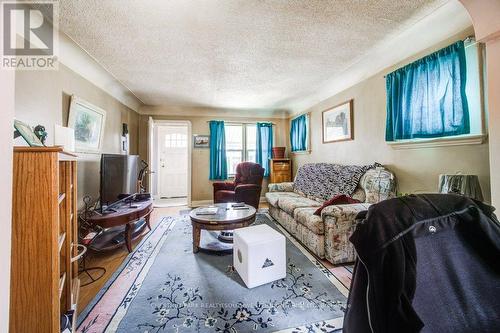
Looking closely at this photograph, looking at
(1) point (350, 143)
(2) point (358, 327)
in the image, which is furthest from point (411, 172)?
(2) point (358, 327)

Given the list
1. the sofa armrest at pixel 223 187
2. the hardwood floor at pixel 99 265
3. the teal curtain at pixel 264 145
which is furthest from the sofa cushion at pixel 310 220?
the teal curtain at pixel 264 145

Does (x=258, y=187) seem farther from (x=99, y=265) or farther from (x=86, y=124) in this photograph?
(x=86, y=124)

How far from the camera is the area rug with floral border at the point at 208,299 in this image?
1.40 m

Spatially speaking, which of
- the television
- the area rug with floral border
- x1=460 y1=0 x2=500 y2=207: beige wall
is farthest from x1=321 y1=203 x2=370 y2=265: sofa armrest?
the television

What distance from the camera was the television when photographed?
247cm

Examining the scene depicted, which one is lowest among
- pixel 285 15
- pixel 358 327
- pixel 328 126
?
pixel 358 327

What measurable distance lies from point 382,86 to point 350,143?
35.7 inches

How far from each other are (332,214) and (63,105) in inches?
125

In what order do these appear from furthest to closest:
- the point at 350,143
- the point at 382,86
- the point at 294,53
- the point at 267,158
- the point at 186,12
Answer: the point at 267,158
the point at 350,143
the point at 382,86
the point at 294,53
the point at 186,12

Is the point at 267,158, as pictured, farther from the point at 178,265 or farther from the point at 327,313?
the point at 327,313

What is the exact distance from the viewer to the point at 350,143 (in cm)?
323

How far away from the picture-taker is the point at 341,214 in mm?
2055

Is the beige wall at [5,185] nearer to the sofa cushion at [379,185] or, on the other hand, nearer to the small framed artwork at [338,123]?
the sofa cushion at [379,185]

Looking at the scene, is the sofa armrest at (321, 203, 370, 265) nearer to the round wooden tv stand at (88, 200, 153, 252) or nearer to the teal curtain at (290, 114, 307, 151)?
the round wooden tv stand at (88, 200, 153, 252)
